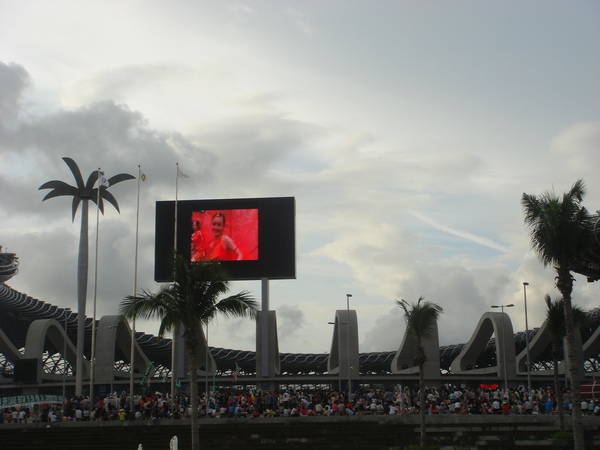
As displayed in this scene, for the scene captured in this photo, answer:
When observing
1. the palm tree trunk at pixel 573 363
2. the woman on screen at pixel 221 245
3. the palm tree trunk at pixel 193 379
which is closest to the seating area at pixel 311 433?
the palm tree trunk at pixel 573 363

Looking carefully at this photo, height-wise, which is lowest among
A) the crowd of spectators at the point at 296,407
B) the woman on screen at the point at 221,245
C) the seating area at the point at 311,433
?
the seating area at the point at 311,433

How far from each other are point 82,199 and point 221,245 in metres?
13.4

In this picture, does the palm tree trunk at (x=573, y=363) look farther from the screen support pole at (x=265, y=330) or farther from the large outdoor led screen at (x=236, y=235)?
the screen support pole at (x=265, y=330)

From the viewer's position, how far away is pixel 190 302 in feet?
88.5

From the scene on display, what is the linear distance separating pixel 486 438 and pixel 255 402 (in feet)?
43.2

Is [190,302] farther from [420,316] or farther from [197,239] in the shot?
[197,239]

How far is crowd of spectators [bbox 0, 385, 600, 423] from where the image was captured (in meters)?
39.1

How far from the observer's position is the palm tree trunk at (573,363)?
2448 cm

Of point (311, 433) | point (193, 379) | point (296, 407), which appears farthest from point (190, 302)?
point (296, 407)

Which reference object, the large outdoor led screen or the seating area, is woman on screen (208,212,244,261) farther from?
the seating area

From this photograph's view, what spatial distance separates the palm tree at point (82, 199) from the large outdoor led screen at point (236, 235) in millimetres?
8776

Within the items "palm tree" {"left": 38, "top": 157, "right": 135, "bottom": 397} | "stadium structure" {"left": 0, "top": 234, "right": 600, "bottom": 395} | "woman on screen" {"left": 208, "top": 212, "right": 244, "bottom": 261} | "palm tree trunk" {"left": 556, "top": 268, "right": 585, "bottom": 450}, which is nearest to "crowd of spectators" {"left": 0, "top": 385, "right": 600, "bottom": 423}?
"palm tree" {"left": 38, "top": 157, "right": 135, "bottom": 397}

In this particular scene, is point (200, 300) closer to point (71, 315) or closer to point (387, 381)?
point (387, 381)

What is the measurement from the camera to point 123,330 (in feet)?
233
